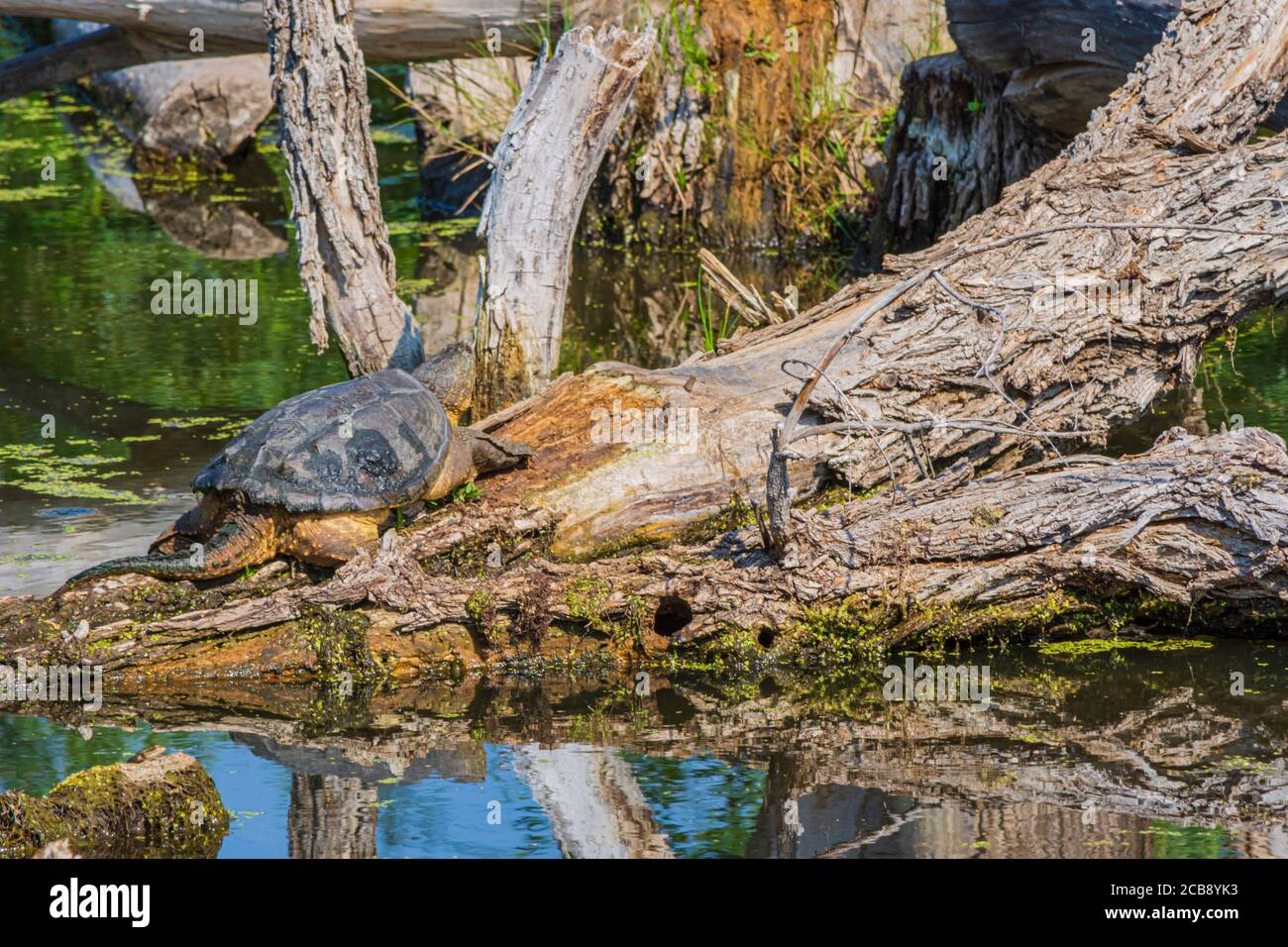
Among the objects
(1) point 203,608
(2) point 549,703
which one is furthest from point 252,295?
(2) point 549,703

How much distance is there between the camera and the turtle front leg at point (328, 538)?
4.86 m

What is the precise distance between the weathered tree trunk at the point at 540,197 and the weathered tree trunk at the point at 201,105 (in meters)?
6.10

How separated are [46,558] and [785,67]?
20.4ft

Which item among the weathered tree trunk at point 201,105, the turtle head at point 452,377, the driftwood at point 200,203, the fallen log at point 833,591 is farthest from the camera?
the weathered tree trunk at point 201,105

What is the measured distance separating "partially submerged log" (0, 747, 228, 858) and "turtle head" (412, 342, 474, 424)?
2352mm

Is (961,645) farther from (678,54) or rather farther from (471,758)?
(678,54)

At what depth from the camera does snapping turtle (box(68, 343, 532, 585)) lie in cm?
477

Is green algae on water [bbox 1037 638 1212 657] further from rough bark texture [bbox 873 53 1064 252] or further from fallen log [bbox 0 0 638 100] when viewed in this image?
fallen log [bbox 0 0 638 100]

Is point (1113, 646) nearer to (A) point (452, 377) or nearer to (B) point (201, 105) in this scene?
(A) point (452, 377)
